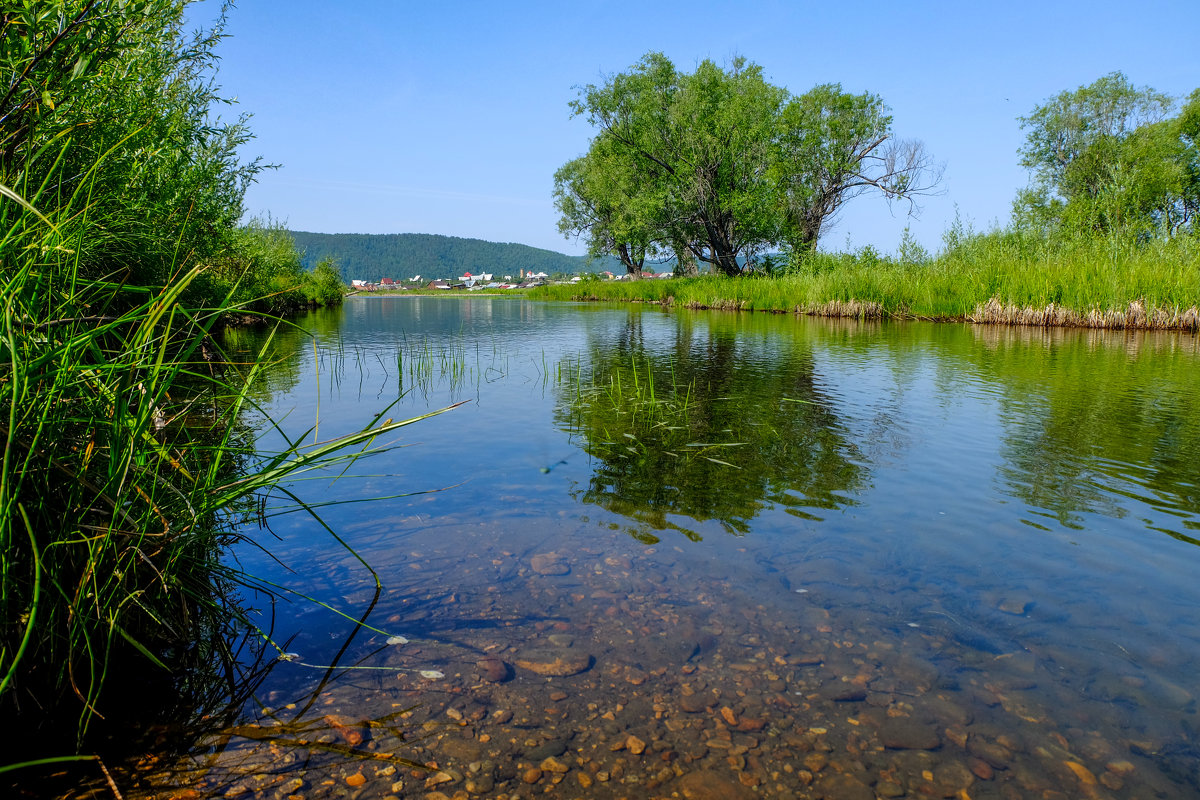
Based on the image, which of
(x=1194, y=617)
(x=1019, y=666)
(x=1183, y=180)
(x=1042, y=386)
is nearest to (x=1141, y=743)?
(x=1019, y=666)

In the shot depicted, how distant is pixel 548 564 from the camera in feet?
14.3

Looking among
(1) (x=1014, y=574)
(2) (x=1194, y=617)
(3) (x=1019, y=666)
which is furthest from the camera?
(1) (x=1014, y=574)

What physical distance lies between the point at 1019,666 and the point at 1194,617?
1.31m

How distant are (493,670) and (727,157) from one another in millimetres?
39815

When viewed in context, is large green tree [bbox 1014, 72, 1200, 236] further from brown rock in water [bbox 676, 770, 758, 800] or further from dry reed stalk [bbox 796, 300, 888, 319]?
brown rock in water [bbox 676, 770, 758, 800]

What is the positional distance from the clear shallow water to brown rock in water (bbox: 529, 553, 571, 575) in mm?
20

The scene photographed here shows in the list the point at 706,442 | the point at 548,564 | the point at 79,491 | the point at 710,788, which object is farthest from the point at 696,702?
the point at 706,442

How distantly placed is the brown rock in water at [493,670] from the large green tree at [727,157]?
38070 mm

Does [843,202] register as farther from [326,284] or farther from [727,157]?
[326,284]

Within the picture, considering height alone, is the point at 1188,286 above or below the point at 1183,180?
below

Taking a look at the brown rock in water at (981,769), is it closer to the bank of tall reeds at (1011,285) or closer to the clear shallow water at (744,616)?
the clear shallow water at (744,616)

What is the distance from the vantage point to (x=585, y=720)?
9.32 feet

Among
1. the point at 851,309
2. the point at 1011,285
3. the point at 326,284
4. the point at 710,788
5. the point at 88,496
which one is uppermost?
the point at 326,284

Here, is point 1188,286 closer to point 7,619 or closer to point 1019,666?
point 1019,666
